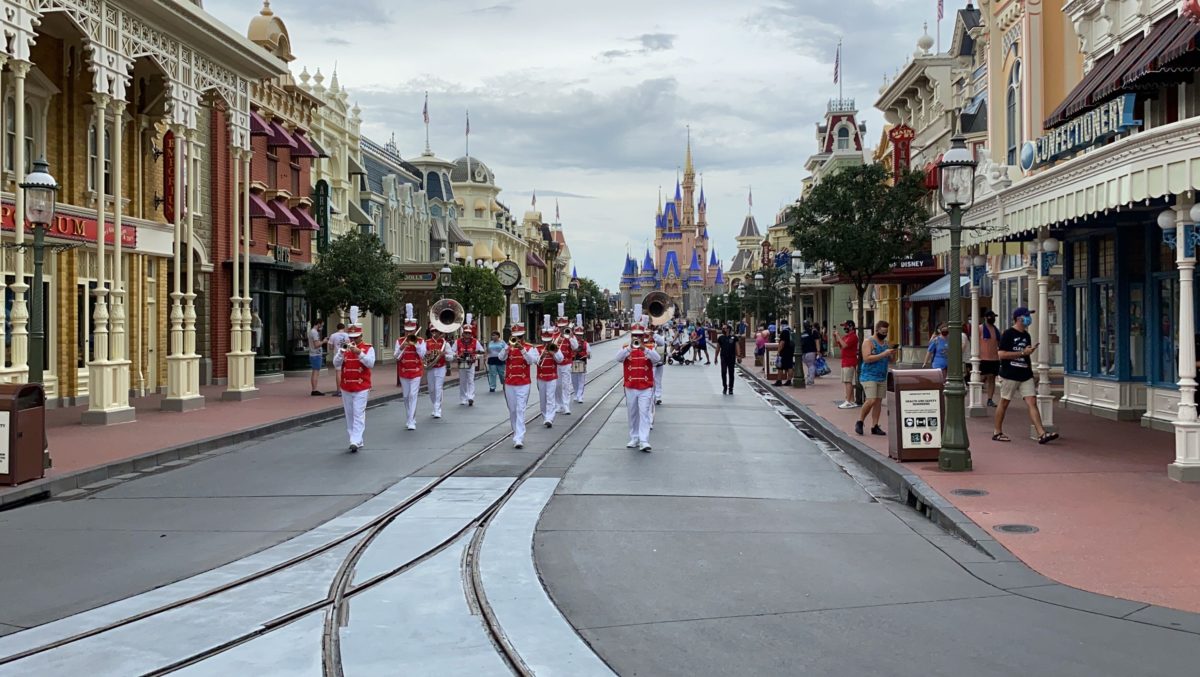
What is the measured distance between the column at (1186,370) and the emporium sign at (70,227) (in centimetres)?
1611

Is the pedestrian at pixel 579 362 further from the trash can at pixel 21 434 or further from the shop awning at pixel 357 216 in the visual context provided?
the shop awning at pixel 357 216

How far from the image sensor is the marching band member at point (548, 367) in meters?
17.0

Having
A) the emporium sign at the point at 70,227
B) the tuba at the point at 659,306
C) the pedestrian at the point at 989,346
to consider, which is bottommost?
the pedestrian at the point at 989,346

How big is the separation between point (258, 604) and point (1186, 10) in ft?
35.6

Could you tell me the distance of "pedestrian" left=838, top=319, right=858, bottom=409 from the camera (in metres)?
19.4

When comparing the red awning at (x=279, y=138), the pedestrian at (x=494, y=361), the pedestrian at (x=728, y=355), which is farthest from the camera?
the red awning at (x=279, y=138)

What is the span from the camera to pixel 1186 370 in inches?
426

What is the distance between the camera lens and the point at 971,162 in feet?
38.3

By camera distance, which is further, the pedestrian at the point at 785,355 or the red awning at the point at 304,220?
the red awning at the point at 304,220

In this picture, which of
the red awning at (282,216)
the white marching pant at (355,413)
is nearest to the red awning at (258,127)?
the red awning at (282,216)

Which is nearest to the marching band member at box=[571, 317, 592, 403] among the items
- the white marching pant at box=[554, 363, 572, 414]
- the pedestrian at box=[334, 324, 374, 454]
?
the white marching pant at box=[554, 363, 572, 414]

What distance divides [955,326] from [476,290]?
3205cm

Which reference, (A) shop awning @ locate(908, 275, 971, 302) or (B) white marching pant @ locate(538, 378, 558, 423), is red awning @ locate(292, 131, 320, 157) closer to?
(B) white marching pant @ locate(538, 378, 558, 423)

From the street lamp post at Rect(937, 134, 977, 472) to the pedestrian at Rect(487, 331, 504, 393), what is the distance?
13.9 m
